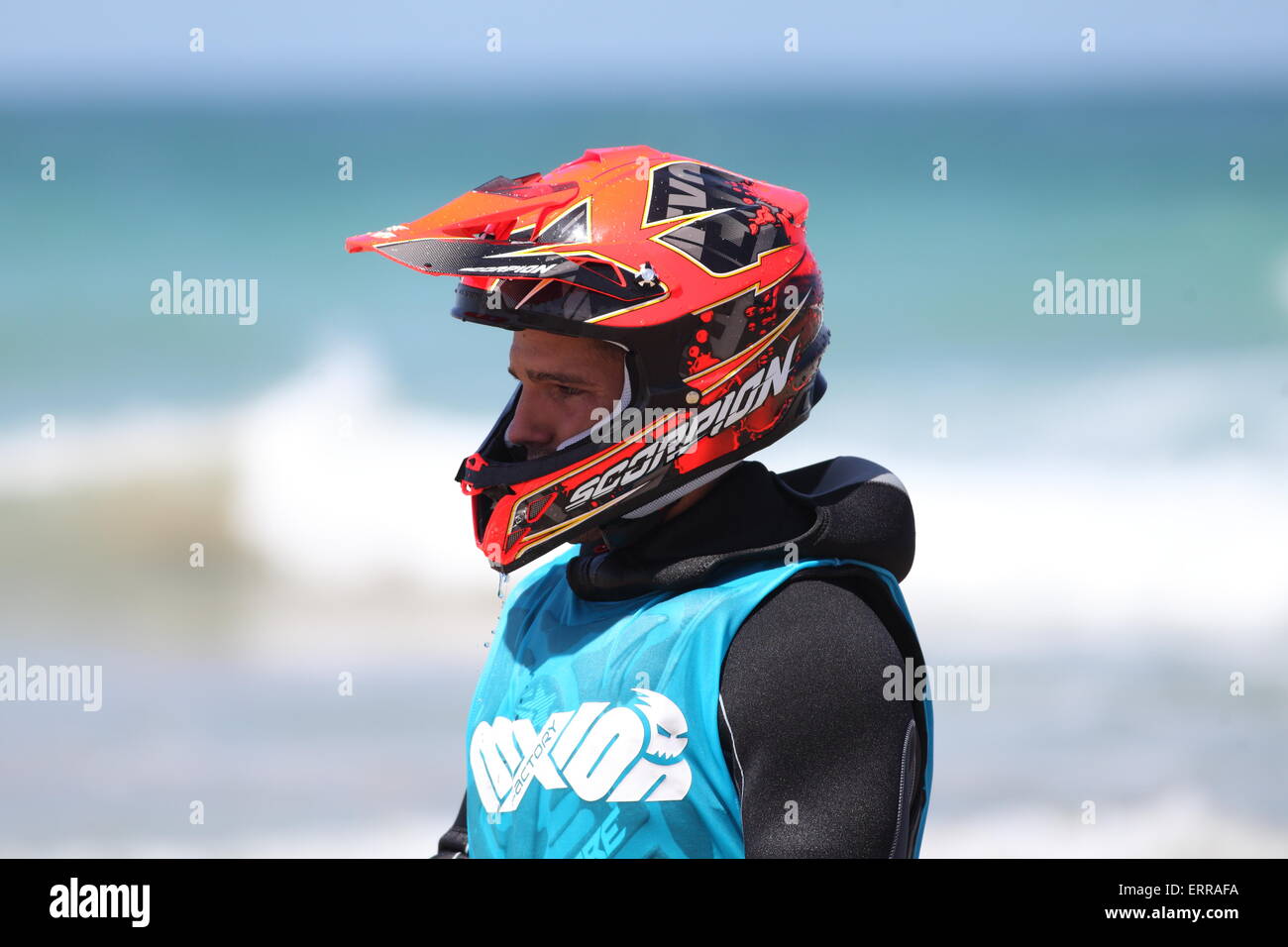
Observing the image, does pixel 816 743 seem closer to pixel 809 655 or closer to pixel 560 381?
pixel 809 655

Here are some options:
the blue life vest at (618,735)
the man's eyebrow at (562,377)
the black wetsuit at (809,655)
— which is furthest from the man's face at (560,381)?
the blue life vest at (618,735)

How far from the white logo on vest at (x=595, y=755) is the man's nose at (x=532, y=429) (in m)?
0.62

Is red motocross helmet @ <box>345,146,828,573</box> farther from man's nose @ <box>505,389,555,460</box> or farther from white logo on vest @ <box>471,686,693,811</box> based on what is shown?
white logo on vest @ <box>471,686,693,811</box>

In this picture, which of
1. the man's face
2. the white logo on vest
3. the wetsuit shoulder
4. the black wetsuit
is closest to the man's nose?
the man's face

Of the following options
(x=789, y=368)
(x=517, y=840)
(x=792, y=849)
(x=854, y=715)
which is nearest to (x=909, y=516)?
(x=789, y=368)

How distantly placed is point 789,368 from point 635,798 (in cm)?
108

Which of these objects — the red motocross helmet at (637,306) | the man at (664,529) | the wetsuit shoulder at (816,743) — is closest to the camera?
the wetsuit shoulder at (816,743)

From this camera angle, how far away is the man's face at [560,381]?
2.94 metres

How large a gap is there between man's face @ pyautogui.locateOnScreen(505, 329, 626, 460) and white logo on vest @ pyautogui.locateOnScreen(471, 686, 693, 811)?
2.09ft

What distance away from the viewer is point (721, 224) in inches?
117

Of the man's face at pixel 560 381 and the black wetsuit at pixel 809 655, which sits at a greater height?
the man's face at pixel 560 381

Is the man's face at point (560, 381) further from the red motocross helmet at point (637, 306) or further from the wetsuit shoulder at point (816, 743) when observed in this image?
the wetsuit shoulder at point (816, 743)

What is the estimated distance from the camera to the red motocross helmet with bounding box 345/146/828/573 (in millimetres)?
2836
